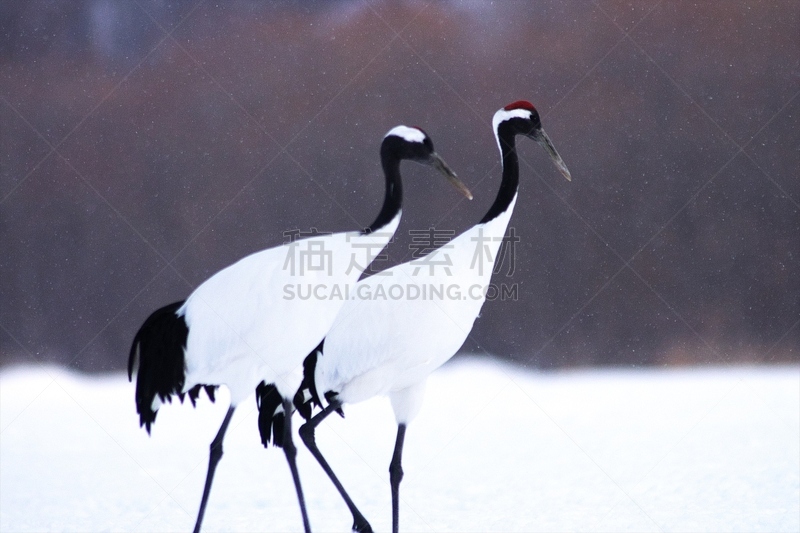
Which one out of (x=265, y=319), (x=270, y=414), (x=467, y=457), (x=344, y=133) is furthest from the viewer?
(x=344, y=133)

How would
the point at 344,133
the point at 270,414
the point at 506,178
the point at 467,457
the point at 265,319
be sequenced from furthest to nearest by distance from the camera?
the point at 344,133 → the point at 467,457 → the point at 270,414 → the point at 506,178 → the point at 265,319

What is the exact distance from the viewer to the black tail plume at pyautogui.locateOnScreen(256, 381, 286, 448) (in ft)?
9.22

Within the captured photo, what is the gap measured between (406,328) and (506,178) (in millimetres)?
556

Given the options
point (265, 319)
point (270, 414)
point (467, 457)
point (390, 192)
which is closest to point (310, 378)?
point (270, 414)

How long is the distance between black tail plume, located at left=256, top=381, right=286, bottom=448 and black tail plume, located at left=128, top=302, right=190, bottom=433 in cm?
31

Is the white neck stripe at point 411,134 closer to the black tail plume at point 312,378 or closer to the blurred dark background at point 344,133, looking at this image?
the black tail plume at point 312,378

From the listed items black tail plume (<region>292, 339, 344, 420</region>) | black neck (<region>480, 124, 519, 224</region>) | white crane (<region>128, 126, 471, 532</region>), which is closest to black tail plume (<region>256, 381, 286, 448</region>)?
black tail plume (<region>292, 339, 344, 420</region>)

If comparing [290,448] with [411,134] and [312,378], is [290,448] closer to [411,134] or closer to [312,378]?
[312,378]

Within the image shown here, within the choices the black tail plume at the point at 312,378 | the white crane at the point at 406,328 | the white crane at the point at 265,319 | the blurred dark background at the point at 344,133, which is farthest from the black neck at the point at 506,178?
the blurred dark background at the point at 344,133

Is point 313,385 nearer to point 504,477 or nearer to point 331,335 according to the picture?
point 331,335

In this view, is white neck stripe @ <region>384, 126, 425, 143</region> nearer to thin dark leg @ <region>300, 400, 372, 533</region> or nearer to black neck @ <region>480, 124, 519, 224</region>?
black neck @ <region>480, 124, 519, 224</region>

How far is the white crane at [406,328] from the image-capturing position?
2557 mm

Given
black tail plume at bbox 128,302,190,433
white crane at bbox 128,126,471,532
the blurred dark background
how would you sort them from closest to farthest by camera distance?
white crane at bbox 128,126,471,532
black tail plume at bbox 128,302,190,433
the blurred dark background

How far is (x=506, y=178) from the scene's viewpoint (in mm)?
2699
